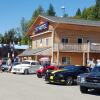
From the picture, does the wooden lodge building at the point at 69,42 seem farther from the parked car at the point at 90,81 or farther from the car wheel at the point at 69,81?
the parked car at the point at 90,81

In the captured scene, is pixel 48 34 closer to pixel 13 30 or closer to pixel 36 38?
pixel 36 38

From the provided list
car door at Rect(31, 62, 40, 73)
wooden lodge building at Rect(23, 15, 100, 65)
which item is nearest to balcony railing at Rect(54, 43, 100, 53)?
wooden lodge building at Rect(23, 15, 100, 65)

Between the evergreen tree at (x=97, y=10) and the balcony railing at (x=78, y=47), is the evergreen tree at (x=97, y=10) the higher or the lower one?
the higher one

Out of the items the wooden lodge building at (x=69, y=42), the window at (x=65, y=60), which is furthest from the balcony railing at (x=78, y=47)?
the window at (x=65, y=60)

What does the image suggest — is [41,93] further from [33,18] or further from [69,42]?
[33,18]

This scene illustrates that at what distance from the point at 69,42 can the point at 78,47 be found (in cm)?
179

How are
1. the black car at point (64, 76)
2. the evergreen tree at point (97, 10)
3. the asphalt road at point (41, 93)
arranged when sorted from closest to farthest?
the asphalt road at point (41, 93) → the black car at point (64, 76) → the evergreen tree at point (97, 10)

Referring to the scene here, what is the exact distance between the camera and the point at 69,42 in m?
47.7

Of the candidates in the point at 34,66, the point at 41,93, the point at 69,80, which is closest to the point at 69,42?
the point at 34,66

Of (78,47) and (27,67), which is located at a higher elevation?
(78,47)

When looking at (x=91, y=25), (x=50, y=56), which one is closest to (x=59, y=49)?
(x=50, y=56)

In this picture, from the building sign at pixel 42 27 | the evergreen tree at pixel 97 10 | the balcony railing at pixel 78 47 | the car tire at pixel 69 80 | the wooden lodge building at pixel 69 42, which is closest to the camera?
the car tire at pixel 69 80

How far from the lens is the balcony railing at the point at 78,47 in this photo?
4578 centimetres

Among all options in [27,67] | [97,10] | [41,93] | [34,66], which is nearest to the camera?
[41,93]
